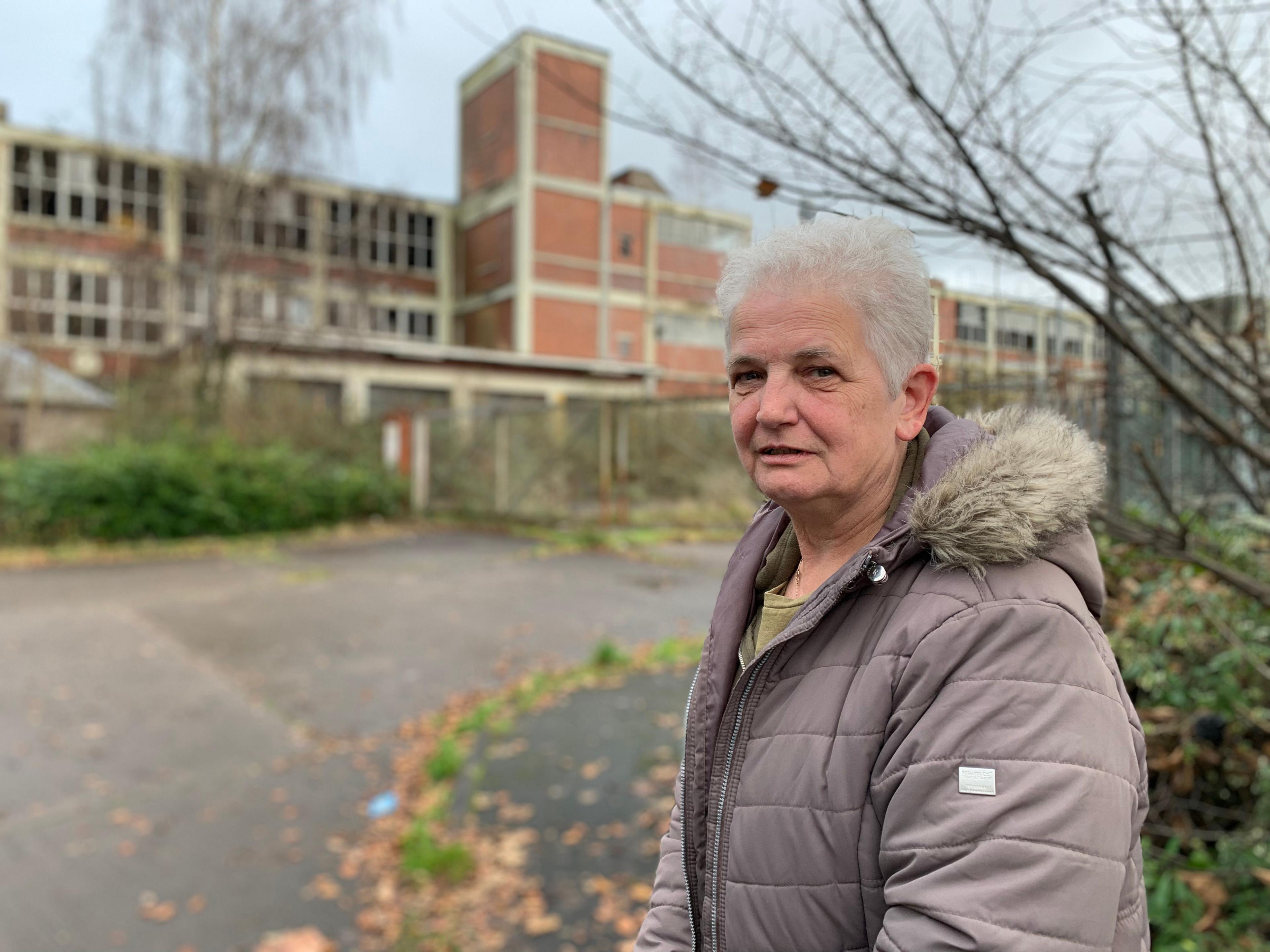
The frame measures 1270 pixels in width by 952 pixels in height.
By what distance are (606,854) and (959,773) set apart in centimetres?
342

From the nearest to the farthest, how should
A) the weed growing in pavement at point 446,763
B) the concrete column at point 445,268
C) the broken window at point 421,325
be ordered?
the weed growing in pavement at point 446,763, the concrete column at point 445,268, the broken window at point 421,325

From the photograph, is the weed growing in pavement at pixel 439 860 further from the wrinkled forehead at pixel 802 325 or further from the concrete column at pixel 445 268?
the concrete column at pixel 445 268

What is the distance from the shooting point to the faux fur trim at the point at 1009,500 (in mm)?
1211

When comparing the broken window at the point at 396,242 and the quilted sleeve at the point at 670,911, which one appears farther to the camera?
the broken window at the point at 396,242

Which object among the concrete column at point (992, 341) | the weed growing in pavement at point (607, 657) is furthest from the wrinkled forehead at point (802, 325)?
the weed growing in pavement at point (607, 657)

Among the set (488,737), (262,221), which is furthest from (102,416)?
(488,737)

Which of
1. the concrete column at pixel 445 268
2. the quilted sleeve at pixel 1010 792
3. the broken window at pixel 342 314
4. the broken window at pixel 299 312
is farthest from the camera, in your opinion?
the concrete column at pixel 445 268

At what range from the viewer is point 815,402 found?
139cm

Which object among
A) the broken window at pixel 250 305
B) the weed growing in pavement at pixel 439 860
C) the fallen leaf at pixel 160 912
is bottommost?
the fallen leaf at pixel 160 912

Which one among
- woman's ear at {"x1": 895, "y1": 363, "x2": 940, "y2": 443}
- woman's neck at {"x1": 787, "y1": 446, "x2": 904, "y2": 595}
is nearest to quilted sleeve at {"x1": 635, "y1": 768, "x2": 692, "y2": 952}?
woman's neck at {"x1": 787, "y1": 446, "x2": 904, "y2": 595}

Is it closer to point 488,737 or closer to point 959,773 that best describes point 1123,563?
point 959,773

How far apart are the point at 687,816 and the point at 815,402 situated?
0.69 m

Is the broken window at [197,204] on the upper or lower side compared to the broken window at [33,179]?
lower

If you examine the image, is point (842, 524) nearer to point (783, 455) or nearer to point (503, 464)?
point (783, 455)
